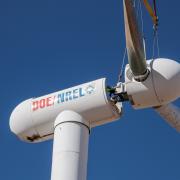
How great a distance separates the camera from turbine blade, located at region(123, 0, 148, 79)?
→ 319 inches

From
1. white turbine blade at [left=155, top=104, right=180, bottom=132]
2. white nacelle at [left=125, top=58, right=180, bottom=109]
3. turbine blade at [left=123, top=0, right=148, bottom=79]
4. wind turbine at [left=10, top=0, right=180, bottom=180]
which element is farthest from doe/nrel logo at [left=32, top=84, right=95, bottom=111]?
white turbine blade at [left=155, top=104, right=180, bottom=132]

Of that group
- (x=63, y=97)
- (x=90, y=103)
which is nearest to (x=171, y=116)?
(x=90, y=103)

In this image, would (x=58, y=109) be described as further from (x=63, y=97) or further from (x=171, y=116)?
(x=171, y=116)

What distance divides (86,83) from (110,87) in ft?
1.43

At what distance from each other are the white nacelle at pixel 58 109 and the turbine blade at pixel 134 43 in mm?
666

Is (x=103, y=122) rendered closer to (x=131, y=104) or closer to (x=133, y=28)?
(x=131, y=104)

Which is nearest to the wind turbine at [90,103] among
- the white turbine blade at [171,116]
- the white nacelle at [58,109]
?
the white nacelle at [58,109]

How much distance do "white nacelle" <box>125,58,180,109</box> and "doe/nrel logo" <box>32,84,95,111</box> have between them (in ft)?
2.24

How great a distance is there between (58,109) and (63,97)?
0.24 m

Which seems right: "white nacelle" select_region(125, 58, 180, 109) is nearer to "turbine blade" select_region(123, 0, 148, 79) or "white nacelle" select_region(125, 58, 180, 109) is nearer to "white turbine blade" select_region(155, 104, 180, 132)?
"turbine blade" select_region(123, 0, 148, 79)

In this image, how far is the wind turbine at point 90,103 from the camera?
8211 millimetres

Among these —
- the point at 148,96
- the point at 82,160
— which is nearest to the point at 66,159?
the point at 82,160

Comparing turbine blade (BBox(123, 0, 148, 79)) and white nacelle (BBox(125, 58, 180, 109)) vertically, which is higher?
turbine blade (BBox(123, 0, 148, 79))

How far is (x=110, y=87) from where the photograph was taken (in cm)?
898
